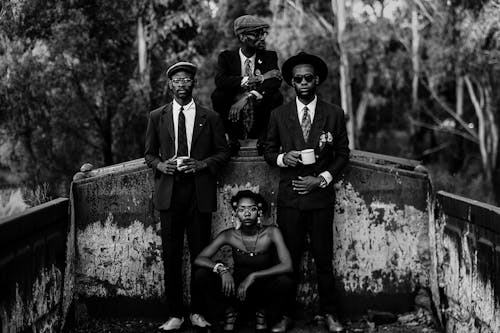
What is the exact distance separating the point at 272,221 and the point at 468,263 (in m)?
1.81

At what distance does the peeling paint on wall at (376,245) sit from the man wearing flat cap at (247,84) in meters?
1.02

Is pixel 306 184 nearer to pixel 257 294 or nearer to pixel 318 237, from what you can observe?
pixel 318 237

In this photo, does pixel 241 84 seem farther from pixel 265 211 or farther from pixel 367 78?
pixel 367 78

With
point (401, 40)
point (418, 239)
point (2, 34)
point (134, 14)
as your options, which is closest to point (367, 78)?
point (401, 40)

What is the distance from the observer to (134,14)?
15.8 meters

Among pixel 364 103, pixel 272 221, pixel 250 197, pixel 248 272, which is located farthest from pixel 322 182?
pixel 364 103

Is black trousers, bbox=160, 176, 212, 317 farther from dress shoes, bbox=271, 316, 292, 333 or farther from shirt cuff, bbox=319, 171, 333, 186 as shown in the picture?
shirt cuff, bbox=319, 171, 333, 186

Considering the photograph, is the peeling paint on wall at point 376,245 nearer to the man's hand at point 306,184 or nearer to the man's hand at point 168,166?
the man's hand at point 306,184

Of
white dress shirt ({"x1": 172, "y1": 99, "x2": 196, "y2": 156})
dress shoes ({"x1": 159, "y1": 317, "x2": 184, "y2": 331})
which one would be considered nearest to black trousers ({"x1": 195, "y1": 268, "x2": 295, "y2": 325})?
dress shoes ({"x1": 159, "y1": 317, "x2": 184, "y2": 331})

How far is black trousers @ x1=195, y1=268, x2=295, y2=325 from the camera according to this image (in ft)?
19.1

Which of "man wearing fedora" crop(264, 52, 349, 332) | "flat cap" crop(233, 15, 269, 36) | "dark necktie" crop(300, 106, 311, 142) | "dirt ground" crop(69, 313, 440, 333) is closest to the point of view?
"man wearing fedora" crop(264, 52, 349, 332)

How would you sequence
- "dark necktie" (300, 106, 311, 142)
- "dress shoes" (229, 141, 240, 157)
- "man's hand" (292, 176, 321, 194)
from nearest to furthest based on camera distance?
"man's hand" (292, 176, 321, 194), "dark necktie" (300, 106, 311, 142), "dress shoes" (229, 141, 240, 157)

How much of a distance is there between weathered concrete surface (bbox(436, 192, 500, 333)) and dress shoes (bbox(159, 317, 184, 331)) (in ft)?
7.50

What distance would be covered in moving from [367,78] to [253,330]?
1989 cm
